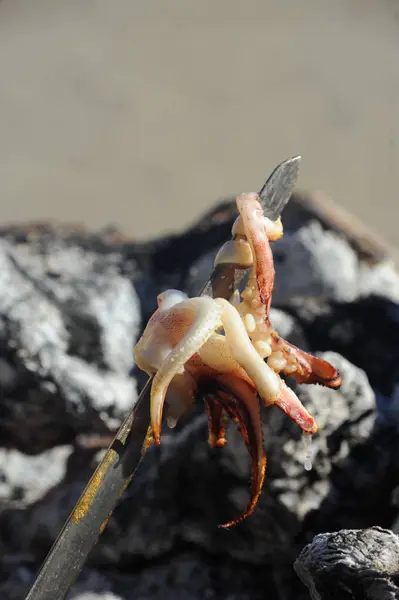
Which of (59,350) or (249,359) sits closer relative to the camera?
(249,359)

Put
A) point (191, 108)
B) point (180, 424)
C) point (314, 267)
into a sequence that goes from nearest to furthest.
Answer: point (180, 424)
point (314, 267)
point (191, 108)

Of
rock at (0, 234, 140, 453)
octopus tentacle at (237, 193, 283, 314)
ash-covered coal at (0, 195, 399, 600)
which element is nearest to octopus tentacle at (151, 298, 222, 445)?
octopus tentacle at (237, 193, 283, 314)

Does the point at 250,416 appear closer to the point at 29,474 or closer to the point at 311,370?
the point at 311,370

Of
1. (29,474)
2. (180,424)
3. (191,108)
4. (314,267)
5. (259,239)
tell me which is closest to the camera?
(259,239)

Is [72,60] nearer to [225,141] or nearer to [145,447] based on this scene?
[225,141]

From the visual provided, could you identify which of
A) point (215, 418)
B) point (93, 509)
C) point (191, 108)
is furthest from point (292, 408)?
point (191, 108)

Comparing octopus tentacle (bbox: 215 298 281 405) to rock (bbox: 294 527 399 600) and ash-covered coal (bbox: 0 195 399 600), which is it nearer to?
rock (bbox: 294 527 399 600)

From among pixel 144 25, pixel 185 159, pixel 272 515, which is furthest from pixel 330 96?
pixel 272 515

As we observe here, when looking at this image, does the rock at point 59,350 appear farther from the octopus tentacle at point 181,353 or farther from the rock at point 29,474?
the octopus tentacle at point 181,353

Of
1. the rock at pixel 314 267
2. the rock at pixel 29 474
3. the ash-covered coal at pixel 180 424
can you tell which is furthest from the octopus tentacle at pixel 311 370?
the rock at pixel 29 474
